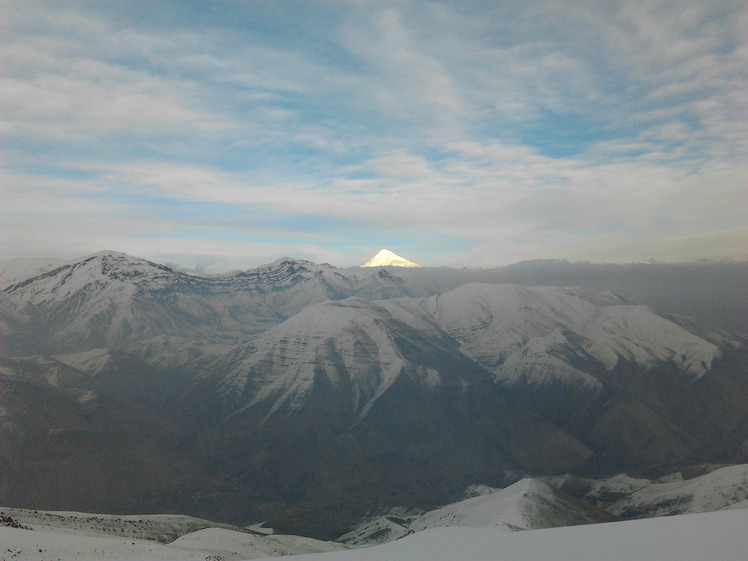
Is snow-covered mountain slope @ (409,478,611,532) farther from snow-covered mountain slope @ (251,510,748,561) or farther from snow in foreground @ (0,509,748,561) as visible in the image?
snow-covered mountain slope @ (251,510,748,561)

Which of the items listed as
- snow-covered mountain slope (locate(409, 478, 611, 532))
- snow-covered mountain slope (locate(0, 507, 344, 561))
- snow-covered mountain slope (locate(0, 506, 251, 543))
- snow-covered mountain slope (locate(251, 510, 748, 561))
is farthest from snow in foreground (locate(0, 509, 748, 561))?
snow-covered mountain slope (locate(409, 478, 611, 532))

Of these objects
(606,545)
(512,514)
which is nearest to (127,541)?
(606,545)

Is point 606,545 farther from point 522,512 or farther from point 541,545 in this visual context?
point 522,512

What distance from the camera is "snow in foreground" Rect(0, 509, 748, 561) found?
128ft

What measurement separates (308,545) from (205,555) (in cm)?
4860

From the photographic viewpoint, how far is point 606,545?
42.8 m

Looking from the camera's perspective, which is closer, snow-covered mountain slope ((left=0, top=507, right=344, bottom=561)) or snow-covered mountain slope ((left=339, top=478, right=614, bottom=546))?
snow-covered mountain slope ((left=0, top=507, right=344, bottom=561))

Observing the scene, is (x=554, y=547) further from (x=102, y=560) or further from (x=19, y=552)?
(x=19, y=552)

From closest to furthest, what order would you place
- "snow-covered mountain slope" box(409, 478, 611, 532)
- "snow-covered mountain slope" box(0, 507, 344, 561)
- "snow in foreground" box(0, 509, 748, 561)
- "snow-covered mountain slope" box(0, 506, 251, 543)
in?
"snow in foreground" box(0, 509, 748, 561)
"snow-covered mountain slope" box(0, 507, 344, 561)
"snow-covered mountain slope" box(0, 506, 251, 543)
"snow-covered mountain slope" box(409, 478, 611, 532)

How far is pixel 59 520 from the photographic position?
309ft

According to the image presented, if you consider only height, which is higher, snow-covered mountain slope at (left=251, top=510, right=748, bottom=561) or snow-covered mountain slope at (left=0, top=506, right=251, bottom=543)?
snow-covered mountain slope at (left=251, top=510, right=748, bottom=561)

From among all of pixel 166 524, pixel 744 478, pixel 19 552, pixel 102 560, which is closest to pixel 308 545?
pixel 166 524

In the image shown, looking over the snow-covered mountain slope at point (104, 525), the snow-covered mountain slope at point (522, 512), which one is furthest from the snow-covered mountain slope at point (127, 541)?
the snow-covered mountain slope at point (522, 512)

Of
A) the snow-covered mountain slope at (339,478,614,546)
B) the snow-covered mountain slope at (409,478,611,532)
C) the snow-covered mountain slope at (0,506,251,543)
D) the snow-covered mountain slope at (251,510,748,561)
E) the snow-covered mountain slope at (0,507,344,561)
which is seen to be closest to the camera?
the snow-covered mountain slope at (251,510,748,561)
